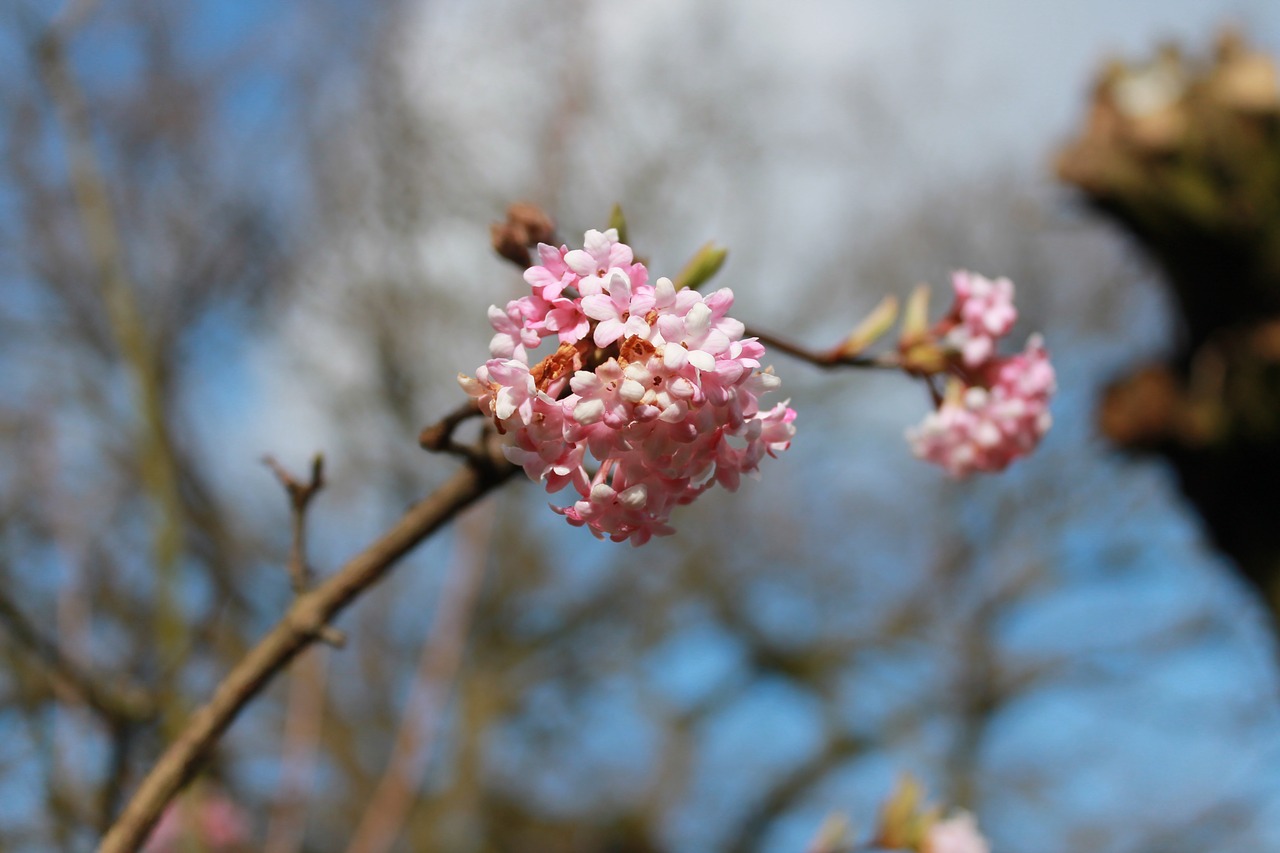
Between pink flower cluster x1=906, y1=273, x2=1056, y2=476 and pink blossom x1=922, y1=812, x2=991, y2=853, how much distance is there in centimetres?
72

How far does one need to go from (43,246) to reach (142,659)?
15.6 ft

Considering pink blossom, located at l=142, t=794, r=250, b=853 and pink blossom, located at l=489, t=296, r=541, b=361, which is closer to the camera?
pink blossom, located at l=489, t=296, r=541, b=361

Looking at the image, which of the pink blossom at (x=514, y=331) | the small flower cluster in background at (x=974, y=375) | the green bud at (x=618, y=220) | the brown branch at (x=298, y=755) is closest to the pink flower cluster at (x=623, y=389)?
the pink blossom at (x=514, y=331)

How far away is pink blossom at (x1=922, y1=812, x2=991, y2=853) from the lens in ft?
5.52

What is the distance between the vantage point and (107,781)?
1.59 meters

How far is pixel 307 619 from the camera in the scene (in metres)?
1.01

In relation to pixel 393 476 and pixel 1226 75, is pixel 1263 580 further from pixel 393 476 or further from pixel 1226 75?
pixel 393 476

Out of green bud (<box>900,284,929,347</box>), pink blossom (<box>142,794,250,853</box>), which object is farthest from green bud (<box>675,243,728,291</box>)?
pink blossom (<box>142,794,250,853</box>)

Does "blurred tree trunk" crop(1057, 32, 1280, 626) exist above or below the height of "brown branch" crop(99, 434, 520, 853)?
above

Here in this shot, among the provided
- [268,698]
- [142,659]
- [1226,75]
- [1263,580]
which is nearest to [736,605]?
[268,698]

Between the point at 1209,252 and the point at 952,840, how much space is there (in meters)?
4.02

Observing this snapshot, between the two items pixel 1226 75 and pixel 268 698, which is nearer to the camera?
pixel 1226 75

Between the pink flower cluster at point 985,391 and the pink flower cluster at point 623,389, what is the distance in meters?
0.57

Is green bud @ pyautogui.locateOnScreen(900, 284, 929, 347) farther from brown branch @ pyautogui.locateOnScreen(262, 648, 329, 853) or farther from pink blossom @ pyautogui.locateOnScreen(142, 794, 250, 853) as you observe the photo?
pink blossom @ pyautogui.locateOnScreen(142, 794, 250, 853)
